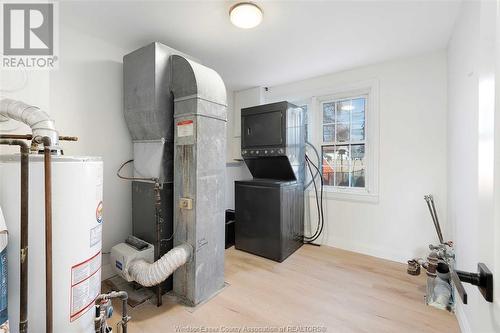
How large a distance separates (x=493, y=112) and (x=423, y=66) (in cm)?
273

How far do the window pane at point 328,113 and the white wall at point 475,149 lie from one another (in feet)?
4.28

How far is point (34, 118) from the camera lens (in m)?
1.24

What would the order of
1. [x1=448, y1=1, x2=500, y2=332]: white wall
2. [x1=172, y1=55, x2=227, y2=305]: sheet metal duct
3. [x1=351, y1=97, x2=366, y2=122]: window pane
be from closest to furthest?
[x1=448, y1=1, x2=500, y2=332]: white wall < [x1=172, y1=55, x2=227, y2=305]: sheet metal duct < [x1=351, y1=97, x2=366, y2=122]: window pane

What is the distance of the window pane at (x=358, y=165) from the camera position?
10.4ft

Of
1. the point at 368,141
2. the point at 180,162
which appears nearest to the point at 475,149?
the point at 368,141

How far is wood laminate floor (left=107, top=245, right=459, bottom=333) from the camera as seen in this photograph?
1.74m

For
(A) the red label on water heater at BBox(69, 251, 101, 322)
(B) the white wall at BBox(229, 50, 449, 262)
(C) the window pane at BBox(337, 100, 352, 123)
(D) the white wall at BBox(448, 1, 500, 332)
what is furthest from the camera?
(C) the window pane at BBox(337, 100, 352, 123)

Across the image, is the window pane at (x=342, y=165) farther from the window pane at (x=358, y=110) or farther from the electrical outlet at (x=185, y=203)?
the electrical outlet at (x=185, y=203)

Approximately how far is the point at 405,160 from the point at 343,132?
0.85 meters

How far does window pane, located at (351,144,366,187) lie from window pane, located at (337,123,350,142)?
0.16 m

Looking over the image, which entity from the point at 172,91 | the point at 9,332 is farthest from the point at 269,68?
the point at 9,332

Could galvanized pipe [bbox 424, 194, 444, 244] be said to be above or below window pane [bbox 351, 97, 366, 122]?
below

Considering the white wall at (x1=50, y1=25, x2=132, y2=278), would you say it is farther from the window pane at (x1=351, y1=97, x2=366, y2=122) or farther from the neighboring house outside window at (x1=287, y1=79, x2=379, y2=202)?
the window pane at (x1=351, y1=97, x2=366, y2=122)
